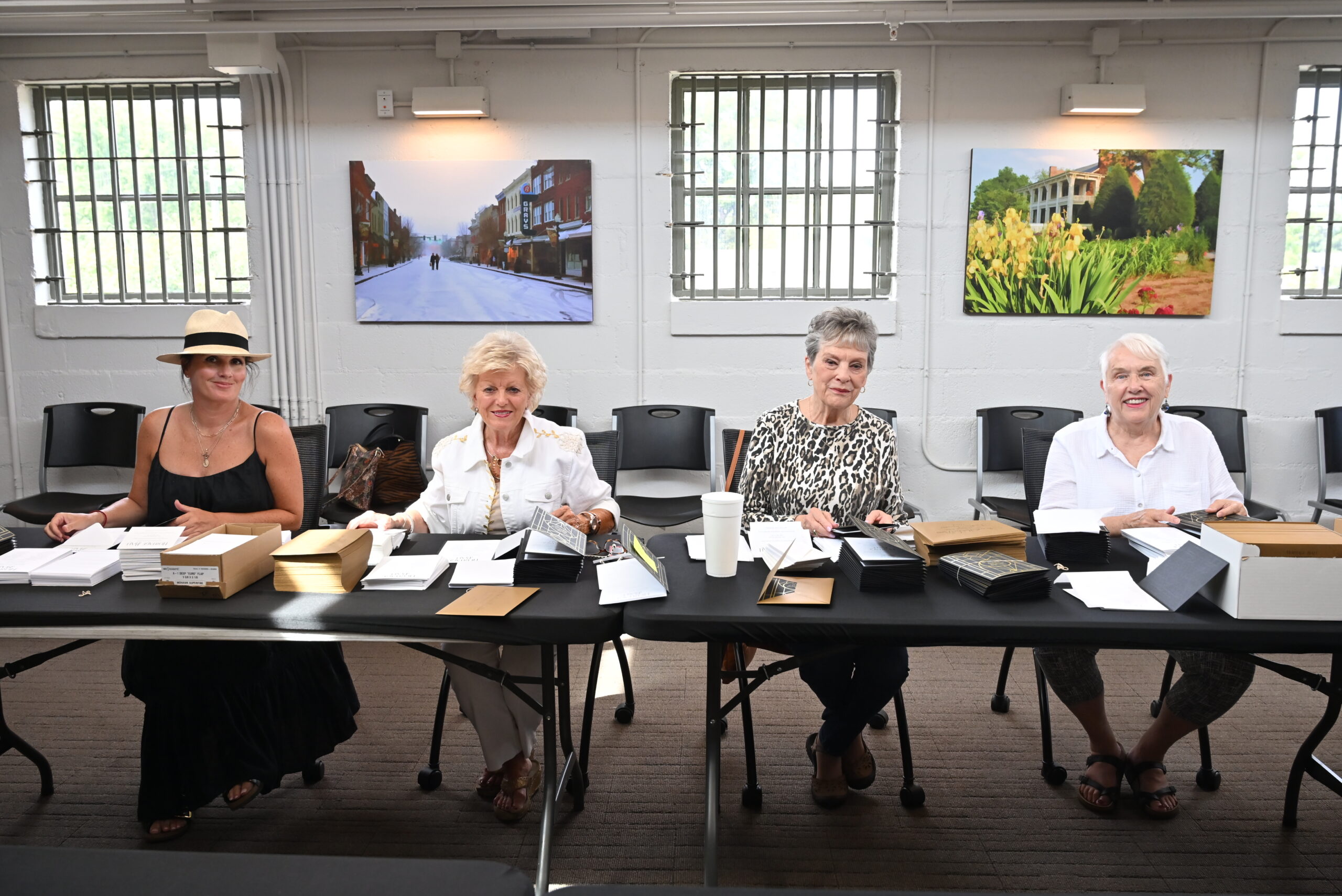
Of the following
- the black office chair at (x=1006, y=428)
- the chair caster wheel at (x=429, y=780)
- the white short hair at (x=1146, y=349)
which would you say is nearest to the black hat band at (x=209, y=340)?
the chair caster wheel at (x=429, y=780)

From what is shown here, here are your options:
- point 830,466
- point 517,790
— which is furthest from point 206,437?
point 830,466

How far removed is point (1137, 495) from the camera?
2.49 m

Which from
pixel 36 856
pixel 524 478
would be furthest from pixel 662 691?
pixel 36 856

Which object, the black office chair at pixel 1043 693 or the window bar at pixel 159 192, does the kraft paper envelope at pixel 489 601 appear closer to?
the black office chair at pixel 1043 693

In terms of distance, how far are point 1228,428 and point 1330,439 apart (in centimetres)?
56

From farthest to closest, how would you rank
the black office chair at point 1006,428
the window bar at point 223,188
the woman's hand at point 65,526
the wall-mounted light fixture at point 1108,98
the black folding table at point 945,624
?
the window bar at point 223,188 < the black office chair at point 1006,428 < the wall-mounted light fixture at point 1108,98 < the woman's hand at point 65,526 < the black folding table at point 945,624

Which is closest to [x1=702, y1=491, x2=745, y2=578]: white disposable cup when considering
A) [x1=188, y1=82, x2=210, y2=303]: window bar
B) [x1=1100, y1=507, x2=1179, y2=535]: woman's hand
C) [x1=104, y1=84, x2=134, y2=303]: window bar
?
[x1=1100, y1=507, x2=1179, y2=535]: woman's hand

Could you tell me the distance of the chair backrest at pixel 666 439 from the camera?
14.0ft

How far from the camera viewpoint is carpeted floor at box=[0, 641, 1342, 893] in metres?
1.94

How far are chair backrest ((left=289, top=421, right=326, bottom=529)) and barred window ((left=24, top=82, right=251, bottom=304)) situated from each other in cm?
190

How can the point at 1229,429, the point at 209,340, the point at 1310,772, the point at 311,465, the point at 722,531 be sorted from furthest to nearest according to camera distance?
the point at 1229,429 < the point at 311,465 < the point at 209,340 < the point at 1310,772 < the point at 722,531

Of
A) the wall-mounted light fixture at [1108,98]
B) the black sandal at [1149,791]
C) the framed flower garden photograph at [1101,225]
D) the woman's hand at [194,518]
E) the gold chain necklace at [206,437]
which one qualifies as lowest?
the black sandal at [1149,791]

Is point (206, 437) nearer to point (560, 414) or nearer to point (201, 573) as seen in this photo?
point (201, 573)

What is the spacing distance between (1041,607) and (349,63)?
4.21 metres
